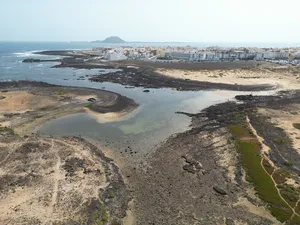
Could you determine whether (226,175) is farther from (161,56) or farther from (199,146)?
(161,56)

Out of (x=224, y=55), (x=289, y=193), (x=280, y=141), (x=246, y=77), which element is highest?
(x=224, y=55)

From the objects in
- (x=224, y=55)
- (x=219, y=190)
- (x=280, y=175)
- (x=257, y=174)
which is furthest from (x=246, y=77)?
(x=219, y=190)

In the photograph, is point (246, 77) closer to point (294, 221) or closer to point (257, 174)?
point (257, 174)

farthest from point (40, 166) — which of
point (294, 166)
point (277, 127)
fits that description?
point (277, 127)

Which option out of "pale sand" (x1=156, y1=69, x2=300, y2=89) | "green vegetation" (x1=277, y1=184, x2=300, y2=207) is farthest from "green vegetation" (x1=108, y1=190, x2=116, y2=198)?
"pale sand" (x1=156, y1=69, x2=300, y2=89)

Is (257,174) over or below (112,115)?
over

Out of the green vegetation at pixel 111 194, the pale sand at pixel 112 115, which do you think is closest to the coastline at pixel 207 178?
the green vegetation at pixel 111 194
